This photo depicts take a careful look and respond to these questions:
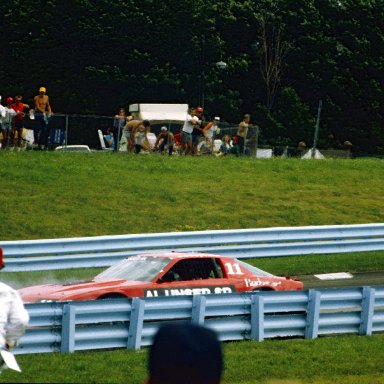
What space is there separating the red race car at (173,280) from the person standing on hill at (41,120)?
12.9m

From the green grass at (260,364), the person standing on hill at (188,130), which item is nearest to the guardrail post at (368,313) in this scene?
the green grass at (260,364)

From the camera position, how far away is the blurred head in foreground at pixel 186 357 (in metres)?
3.61

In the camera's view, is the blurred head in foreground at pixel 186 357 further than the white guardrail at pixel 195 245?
No

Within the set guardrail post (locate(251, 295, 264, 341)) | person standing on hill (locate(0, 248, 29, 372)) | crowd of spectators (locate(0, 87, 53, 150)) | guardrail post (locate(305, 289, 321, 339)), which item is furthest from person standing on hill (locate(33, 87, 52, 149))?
person standing on hill (locate(0, 248, 29, 372))

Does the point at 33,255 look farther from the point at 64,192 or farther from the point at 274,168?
the point at 274,168

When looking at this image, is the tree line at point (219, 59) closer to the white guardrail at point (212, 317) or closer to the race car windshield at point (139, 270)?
the race car windshield at point (139, 270)

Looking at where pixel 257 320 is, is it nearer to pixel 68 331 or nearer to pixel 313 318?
pixel 313 318

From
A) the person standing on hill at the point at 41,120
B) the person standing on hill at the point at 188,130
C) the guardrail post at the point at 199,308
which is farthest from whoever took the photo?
the person standing on hill at the point at 188,130

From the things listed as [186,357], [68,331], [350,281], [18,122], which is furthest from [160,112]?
[186,357]

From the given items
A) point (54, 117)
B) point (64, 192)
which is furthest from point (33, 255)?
point (54, 117)

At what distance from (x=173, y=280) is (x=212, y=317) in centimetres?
135

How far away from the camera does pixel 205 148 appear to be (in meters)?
31.6

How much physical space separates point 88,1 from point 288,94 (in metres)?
11.5

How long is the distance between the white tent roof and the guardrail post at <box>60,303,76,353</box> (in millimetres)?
24928
